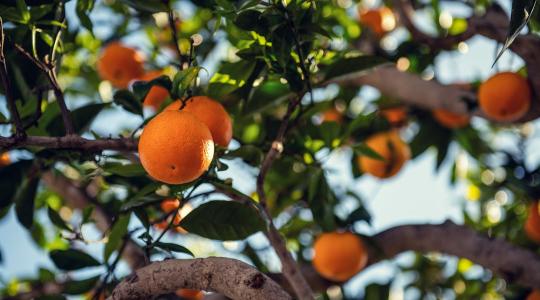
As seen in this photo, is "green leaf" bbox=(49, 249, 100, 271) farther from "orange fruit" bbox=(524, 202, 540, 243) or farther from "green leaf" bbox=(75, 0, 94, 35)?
"orange fruit" bbox=(524, 202, 540, 243)

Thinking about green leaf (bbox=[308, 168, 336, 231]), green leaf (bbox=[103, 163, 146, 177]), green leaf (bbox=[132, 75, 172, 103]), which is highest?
green leaf (bbox=[132, 75, 172, 103])

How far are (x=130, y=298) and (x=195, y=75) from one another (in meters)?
0.46

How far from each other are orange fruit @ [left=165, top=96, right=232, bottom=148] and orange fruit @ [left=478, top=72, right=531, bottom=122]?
2.94ft

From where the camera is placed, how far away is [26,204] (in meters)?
1.86

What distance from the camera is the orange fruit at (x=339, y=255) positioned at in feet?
6.64

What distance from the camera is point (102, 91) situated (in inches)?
106

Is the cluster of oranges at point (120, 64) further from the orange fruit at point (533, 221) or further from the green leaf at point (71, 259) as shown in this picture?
the orange fruit at point (533, 221)

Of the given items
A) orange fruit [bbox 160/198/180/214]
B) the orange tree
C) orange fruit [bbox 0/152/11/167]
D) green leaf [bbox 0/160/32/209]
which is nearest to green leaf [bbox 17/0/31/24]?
the orange tree

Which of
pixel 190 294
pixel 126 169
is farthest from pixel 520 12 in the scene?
pixel 190 294

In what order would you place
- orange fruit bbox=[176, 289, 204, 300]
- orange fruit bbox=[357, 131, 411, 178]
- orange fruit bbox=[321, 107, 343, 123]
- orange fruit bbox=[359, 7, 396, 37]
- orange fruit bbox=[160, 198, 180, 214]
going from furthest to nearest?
1. orange fruit bbox=[359, 7, 396, 37]
2. orange fruit bbox=[321, 107, 343, 123]
3. orange fruit bbox=[357, 131, 411, 178]
4. orange fruit bbox=[176, 289, 204, 300]
5. orange fruit bbox=[160, 198, 180, 214]

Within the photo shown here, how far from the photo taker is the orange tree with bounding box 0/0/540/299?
4.45 feet

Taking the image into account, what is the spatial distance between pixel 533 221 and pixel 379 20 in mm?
1180

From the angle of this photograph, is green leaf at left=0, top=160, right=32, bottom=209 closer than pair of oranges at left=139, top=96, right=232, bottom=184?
No

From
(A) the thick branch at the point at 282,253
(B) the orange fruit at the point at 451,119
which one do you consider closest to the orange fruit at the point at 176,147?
(A) the thick branch at the point at 282,253
